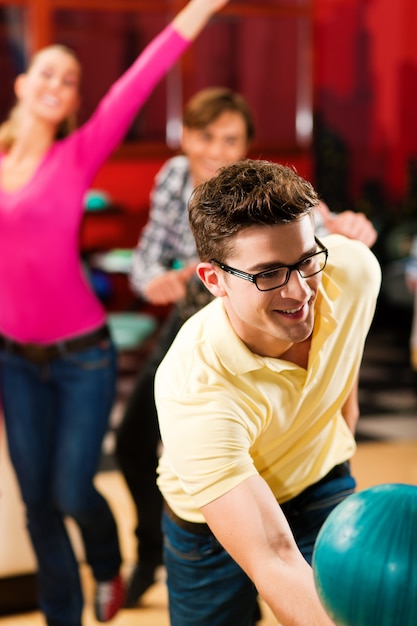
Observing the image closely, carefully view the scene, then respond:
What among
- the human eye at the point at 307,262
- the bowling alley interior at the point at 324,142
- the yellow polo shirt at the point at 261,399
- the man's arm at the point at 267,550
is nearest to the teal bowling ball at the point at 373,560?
the man's arm at the point at 267,550

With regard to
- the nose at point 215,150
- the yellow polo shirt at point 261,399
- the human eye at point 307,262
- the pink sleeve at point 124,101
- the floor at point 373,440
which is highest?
the pink sleeve at point 124,101

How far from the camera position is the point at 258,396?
5.49ft

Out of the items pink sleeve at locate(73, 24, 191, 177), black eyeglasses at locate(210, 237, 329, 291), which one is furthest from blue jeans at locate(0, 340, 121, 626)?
black eyeglasses at locate(210, 237, 329, 291)

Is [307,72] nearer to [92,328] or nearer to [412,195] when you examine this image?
[412,195]

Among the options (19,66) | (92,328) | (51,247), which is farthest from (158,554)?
(19,66)

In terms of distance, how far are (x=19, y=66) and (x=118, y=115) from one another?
6178mm

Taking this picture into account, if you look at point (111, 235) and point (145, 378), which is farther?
point (111, 235)

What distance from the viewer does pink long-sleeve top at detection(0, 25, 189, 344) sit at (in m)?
2.63

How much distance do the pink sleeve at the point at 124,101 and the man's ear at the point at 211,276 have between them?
1.13 meters

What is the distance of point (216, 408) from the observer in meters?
1.58

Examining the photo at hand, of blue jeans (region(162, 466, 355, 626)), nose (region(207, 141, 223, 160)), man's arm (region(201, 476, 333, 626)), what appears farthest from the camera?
nose (region(207, 141, 223, 160))

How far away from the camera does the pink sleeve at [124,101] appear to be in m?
2.65

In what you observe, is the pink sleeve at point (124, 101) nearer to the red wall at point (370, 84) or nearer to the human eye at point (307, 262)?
the human eye at point (307, 262)

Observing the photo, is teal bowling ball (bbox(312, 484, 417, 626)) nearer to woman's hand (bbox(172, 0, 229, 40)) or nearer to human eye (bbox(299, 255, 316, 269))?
human eye (bbox(299, 255, 316, 269))
